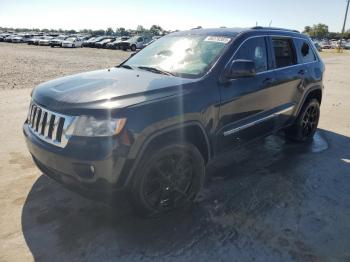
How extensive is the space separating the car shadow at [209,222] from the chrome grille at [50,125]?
32.6 inches

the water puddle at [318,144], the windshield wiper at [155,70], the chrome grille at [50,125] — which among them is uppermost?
the windshield wiper at [155,70]

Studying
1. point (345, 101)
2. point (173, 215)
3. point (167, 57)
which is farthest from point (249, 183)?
point (345, 101)

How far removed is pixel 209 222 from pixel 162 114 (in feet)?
4.08

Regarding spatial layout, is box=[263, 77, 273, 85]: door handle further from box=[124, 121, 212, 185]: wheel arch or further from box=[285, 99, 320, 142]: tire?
box=[285, 99, 320, 142]: tire

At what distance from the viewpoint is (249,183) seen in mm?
4465

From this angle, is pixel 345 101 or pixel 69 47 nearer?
pixel 345 101

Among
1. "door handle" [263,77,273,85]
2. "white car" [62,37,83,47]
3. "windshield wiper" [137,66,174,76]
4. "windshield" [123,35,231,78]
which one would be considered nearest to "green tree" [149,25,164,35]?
"white car" [62,37,83,47]

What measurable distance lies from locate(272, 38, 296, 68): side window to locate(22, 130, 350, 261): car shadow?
159 cm

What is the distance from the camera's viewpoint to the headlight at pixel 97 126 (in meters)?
2.94

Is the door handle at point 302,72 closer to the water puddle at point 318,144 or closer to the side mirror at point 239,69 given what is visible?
the water puddle at point 318,144

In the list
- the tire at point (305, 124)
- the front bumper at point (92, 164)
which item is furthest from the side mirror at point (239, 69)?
the tire at point (305, 124)

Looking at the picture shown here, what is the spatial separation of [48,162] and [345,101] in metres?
9.31

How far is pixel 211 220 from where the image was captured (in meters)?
3.57

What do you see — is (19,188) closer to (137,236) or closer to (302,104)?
(137,236)
